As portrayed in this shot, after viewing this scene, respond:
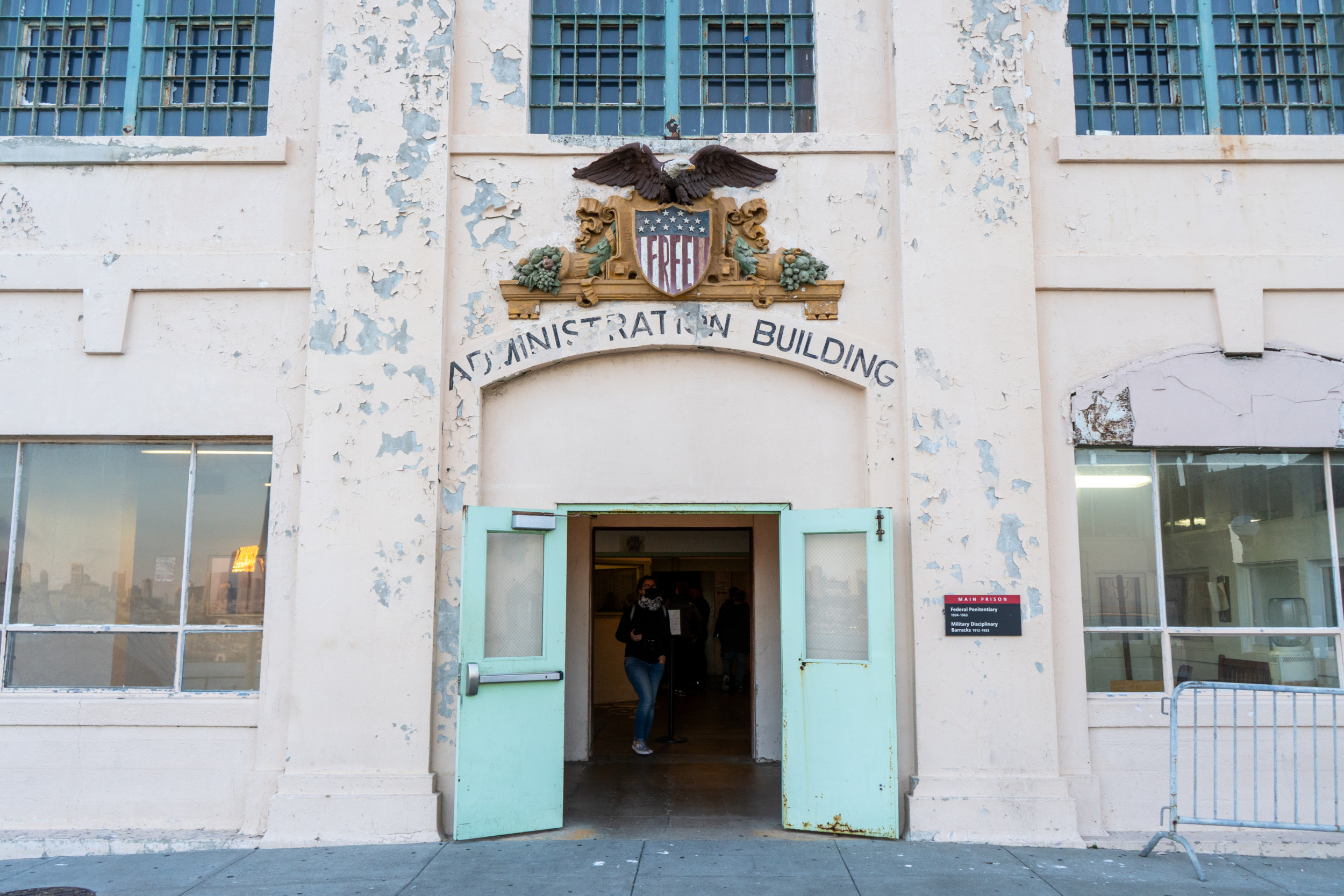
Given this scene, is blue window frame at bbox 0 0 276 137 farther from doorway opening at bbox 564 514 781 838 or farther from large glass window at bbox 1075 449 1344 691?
large glass window at bbox 1075 449 1344 691

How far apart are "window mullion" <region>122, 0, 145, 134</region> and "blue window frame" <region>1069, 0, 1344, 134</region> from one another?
7590mm

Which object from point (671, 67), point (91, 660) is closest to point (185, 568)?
point (91, 660)

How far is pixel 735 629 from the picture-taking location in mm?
12922

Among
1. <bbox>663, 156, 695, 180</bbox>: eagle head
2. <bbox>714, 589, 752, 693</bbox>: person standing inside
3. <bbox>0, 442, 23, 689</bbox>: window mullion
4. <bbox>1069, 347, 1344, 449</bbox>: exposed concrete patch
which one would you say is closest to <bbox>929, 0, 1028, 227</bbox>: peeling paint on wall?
<bbox>1069, 347, 1344, 449</bbox>: exposed concrete patch

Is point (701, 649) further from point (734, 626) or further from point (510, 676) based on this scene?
point (510, 676)

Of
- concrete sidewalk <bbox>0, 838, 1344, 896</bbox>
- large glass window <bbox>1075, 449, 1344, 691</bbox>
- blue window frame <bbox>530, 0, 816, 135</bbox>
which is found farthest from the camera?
blue window frame <bbox>530, 0, 816, 135</bbox>

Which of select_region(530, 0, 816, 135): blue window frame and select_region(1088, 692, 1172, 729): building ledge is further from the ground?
select_region(530, 0, 816, 135): blue window frame

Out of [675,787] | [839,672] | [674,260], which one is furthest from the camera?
[675,787]

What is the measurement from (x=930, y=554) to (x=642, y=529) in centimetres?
478

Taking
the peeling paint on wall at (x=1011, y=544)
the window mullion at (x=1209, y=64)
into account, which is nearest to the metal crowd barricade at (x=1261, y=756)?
the peeling paint on wall at (x=1011, y=544)

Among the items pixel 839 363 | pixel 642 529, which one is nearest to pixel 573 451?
pixel 839 363

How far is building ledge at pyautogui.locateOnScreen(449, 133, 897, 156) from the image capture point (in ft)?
24.0

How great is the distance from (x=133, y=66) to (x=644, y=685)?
7152 millimetres

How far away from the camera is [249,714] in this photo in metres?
6.86
